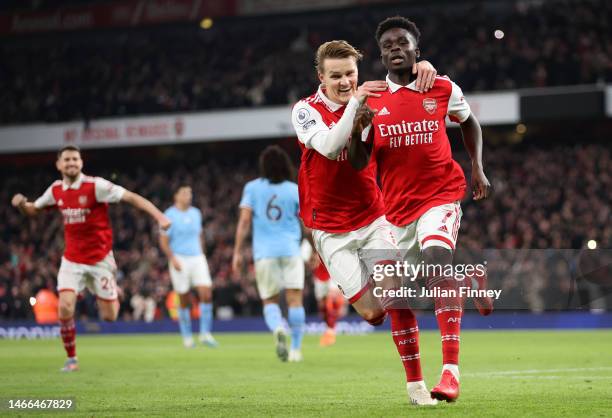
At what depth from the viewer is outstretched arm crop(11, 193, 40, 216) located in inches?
432

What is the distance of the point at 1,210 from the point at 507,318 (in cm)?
1943

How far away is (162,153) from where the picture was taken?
38.5 metres

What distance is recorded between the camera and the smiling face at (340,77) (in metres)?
6.97

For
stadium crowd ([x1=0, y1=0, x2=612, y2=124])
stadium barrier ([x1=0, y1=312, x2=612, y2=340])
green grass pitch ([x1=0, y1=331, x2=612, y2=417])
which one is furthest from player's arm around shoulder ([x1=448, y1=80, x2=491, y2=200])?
stadium crowd ([x1=0, y1=0, x2=612, y2=124])

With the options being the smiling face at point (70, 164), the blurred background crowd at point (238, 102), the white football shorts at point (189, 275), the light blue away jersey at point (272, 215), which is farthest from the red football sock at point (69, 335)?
the blurred background crowd at point (238, 102)

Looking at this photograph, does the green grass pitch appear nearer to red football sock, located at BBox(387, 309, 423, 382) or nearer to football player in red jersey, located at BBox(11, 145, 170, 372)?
red football sock, located at BBox(387, 309, 423, 382)

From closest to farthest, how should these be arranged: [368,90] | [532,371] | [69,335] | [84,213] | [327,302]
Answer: [368,90] → [532,371] → [84,213] → [69,335] → [327,302]

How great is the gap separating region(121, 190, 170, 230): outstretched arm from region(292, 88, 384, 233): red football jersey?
8.39 feet

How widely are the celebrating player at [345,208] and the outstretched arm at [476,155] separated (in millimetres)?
522

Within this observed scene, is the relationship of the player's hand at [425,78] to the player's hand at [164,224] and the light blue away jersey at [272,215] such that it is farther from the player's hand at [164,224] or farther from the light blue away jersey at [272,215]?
the light blue away jersey at [272,215]

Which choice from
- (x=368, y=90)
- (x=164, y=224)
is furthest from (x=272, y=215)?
(x=368, y=90)

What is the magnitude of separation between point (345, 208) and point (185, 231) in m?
10.5

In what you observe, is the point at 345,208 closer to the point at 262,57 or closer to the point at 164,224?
the point at 164,224

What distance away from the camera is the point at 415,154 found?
698 cm
